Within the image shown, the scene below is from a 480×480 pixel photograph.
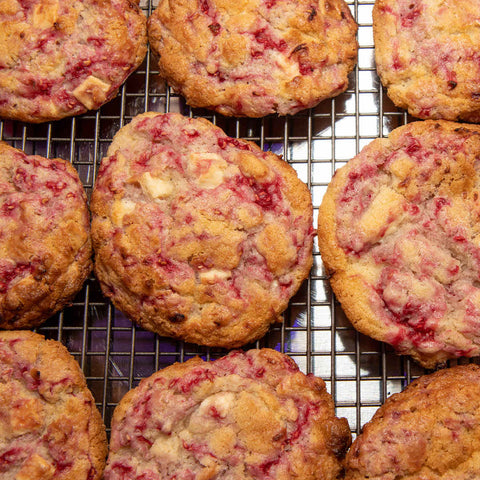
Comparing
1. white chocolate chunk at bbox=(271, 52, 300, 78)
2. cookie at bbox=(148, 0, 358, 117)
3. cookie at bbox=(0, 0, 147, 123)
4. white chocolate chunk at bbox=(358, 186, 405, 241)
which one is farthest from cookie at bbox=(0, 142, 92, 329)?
white chocolate chunk at bbox=(358, 186, 405, 241)

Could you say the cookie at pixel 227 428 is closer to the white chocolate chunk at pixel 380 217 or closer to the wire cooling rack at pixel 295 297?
the wire cooling rack at pixel 295 297

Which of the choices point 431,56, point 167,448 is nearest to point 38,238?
point 167,448

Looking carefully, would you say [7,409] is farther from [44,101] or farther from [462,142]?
[462,142]

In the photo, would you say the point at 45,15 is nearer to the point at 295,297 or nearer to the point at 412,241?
the point at 295,297

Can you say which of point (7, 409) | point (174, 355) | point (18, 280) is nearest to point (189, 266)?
point (174, 355)

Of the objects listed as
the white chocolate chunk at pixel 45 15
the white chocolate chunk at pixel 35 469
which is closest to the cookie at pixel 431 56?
the white chocolate chunk at pixel 45 15

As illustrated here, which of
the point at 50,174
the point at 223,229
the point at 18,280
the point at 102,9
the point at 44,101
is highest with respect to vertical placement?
the point at 102,9
